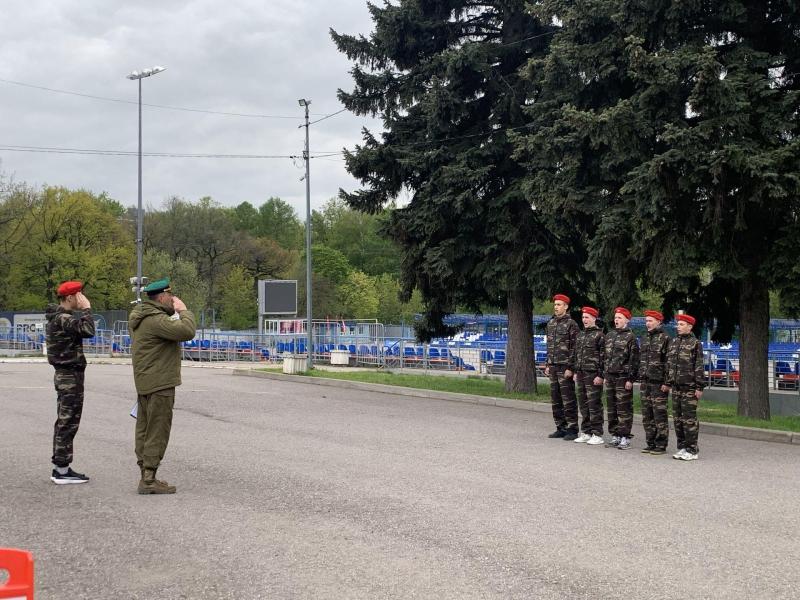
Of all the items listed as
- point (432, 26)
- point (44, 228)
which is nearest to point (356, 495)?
point (432, 26)

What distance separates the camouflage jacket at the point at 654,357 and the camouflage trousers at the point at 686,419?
0.43 m

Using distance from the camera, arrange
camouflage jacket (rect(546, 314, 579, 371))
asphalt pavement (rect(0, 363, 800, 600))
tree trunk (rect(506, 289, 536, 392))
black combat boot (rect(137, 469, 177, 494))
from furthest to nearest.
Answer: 1. tree trunk (rect(506, 289, 536, 392))
2. camouflage jacket (rect(546, 314, 579, 371))
3. black combat boot (rect(137, 469, 177, 494))
4. asphalt pavement (rect(0, 363, 800, 600))

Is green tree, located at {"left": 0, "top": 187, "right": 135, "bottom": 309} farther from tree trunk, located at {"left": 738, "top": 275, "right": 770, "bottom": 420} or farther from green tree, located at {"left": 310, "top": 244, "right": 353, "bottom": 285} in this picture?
tree trunk, located at {"left": 738, "top": 275, "right": 770, "bottom": 420}

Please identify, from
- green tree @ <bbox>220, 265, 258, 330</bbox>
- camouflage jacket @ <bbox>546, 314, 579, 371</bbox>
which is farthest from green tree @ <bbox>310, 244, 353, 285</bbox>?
camouflage jacket @ <bbox>546, 314, 579, 371</bbox>

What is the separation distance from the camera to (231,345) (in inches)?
1635

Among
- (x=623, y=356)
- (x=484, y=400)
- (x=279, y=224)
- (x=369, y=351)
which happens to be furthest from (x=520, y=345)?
(x=279, y=224)

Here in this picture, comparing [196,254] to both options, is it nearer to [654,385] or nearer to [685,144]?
[685,144]

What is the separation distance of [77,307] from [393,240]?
43.0 feet

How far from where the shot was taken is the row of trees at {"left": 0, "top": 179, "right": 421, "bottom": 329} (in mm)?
64062

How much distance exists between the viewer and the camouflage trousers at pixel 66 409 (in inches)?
344

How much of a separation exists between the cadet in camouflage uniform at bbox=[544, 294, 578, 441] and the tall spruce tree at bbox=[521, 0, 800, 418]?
2.47 meters

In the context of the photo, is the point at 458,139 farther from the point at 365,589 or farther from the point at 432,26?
the point at 365,589

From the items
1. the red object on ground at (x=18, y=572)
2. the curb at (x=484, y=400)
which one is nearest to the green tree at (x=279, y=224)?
the curb at (x=484, y=400)

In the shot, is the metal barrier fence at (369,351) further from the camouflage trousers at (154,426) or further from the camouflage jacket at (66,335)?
the camouflage trousers at (154,426)
